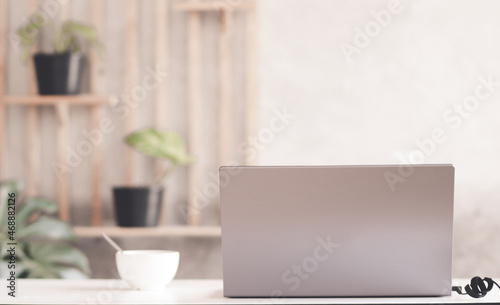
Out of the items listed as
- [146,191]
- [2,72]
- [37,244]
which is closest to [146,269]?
[146,191]

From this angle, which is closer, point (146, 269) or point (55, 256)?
point (146, 269)

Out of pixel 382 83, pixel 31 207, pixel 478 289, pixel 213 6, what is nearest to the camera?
pixel 478 289

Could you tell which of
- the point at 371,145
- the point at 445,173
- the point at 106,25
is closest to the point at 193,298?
the point at 445,173

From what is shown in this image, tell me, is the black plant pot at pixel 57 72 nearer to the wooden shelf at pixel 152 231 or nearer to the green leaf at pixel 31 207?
the green leaf at pixel 31 207

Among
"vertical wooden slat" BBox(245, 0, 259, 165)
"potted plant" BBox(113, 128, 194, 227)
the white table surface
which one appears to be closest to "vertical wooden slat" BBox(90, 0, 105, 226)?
"potted plant" BBox(113, 128, 194, 227)

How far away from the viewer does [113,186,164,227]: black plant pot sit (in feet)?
9.46

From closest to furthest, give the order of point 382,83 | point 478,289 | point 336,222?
point 336,222 < point 478,289 < point 382,83

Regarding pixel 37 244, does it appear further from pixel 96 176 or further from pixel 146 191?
pixel 146 191

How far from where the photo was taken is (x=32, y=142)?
3.14 metres

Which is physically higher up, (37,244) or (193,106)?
(193,106)

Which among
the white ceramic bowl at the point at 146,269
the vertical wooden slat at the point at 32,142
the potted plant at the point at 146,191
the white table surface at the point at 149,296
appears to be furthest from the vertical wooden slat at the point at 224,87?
the white ceramic bowl at the point at 146,269

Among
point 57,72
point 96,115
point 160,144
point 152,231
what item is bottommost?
point 152,231

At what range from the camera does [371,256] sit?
1.16m

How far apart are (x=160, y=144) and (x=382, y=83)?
1.17 meters
